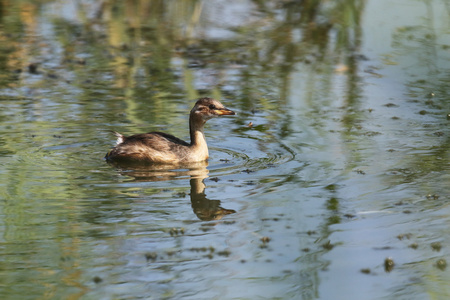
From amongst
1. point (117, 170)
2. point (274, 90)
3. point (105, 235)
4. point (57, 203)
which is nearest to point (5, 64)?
point (274, 90)

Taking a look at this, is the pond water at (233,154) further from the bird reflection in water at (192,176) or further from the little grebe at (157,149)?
the little grebe at (157,149)

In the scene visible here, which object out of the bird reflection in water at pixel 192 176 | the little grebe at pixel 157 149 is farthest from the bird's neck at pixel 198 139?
the bird reflection in water at pixel 192 176

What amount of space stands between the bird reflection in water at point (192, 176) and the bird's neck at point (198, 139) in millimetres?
142

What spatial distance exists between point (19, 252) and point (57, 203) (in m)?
1.47

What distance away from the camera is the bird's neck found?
33.6ft

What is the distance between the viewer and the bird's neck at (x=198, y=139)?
10.2 metres

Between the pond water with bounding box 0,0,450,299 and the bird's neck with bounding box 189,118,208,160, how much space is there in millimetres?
211

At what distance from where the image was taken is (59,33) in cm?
1703

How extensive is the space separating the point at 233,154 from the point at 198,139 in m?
0.46

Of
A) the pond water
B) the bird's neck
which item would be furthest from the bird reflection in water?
the bird's neck

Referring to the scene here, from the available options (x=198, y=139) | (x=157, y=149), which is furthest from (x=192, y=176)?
(x=198, y=139)

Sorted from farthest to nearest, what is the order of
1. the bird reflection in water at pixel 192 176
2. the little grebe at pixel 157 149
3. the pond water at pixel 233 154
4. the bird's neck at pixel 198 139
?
the bird's neck at pixel 198 139 → the little grebe at pixel 157 149 → the bird reflection in water at pixel 192 176 → the pond water at pixel 233 154

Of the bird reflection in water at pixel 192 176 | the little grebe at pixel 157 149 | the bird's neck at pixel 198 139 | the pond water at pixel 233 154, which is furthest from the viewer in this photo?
the bird's neck at pixel 198 139

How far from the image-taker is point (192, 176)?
9.60 meters
